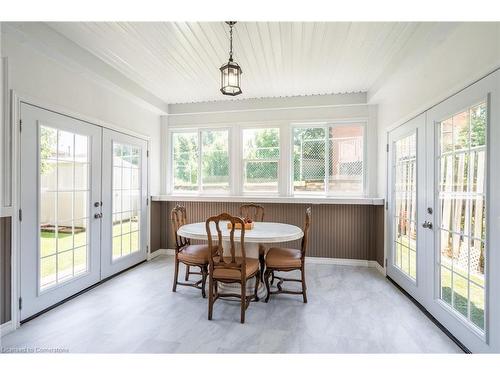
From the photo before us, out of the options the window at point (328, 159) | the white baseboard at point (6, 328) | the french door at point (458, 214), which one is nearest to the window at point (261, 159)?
the window at point (328, 159)

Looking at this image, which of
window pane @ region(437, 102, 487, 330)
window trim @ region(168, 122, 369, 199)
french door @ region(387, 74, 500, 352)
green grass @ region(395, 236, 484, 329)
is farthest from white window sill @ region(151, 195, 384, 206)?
green grass @ region(395, 236, 484, 329)

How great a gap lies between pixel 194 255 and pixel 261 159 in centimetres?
204

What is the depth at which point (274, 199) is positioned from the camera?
3.96m

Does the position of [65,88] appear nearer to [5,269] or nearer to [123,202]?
[123,202]

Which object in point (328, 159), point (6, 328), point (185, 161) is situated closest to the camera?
point (6, 328)

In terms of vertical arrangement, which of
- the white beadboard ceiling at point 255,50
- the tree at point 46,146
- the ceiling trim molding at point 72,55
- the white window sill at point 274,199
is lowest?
the white window sill at point 274,199

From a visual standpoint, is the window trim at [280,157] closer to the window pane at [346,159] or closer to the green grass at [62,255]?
the window pane at [346,159]

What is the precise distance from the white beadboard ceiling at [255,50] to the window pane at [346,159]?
0.69 m

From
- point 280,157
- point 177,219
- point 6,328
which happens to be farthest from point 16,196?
point 280,157

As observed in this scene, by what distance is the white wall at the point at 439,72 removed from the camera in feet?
5.55

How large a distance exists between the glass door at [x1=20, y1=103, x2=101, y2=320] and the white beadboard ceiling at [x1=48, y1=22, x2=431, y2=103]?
904mm

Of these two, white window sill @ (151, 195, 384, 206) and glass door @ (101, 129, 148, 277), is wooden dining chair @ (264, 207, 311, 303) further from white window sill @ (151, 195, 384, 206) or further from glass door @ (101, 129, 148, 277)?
glass door @ (101, 129, 148, 277)

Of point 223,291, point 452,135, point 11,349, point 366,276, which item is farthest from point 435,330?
point 11,349

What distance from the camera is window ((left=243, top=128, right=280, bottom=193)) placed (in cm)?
421
